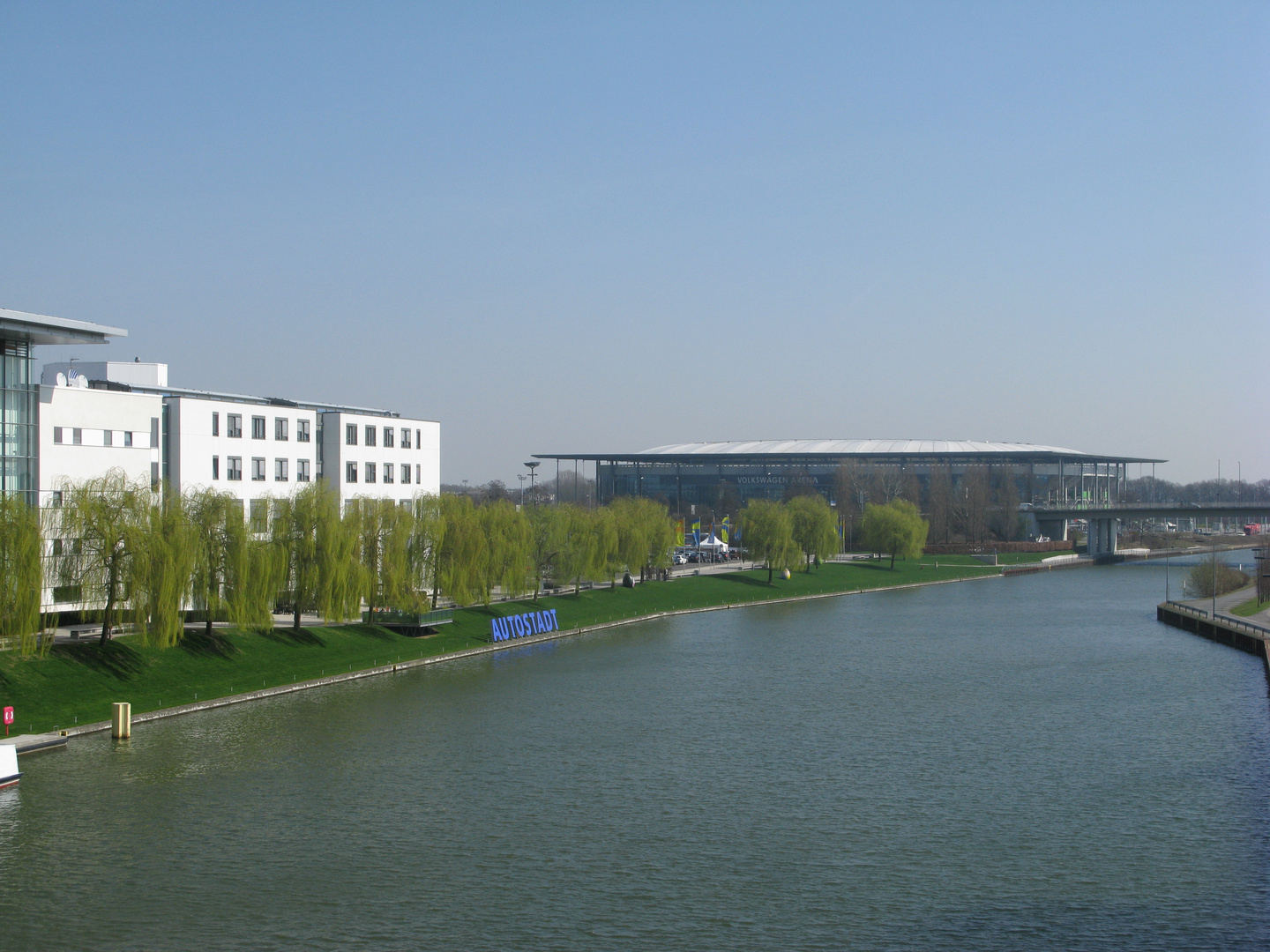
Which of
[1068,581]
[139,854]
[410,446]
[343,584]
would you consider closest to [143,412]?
[343,584]

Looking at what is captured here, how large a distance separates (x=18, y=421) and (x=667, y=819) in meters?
28.1

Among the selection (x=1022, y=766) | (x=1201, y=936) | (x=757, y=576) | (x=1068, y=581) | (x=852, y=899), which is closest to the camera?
(x=1201, y=936)

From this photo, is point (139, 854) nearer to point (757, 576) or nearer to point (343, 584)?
point (343, 584)

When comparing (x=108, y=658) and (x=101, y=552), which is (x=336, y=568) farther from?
(x=108, y=658)

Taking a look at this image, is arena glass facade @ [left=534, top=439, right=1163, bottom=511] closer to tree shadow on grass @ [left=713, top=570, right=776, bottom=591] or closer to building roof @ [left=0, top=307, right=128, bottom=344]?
tree shadow on grass @ [left=713, top=570, right=776, bottom=591]

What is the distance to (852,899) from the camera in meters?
21.4

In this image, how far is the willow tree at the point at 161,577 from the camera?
38.8m

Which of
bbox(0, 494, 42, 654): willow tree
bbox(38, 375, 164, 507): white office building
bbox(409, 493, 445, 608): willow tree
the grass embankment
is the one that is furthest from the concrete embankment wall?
bbox(38, 375, 164, 507): white office building

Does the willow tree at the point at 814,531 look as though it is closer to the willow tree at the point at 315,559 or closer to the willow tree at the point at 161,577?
the willow tree at the point at 315,559

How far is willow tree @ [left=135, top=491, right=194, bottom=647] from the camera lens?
38.8m

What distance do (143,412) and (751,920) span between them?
3486 cm

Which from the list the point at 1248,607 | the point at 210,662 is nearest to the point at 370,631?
the point at 210,662

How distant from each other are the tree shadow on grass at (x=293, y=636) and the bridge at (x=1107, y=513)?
9048 centimetres

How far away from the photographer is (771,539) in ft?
273
